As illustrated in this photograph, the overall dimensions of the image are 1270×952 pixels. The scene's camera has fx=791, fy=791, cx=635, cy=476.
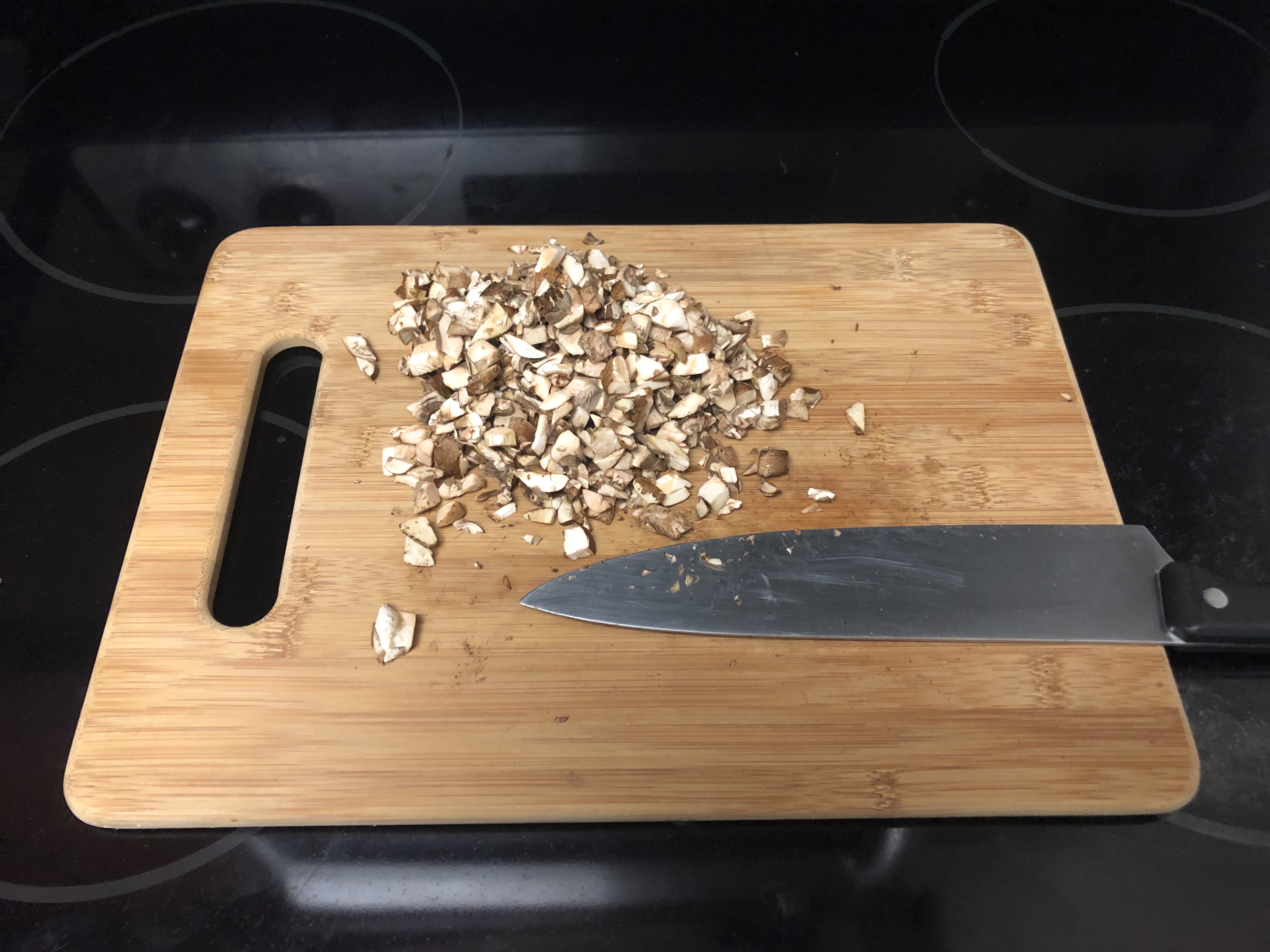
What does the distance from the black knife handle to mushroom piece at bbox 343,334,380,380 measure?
891mm

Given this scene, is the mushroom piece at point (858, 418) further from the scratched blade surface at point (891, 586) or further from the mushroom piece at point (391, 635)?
the mushroom piece at point (391, 635)

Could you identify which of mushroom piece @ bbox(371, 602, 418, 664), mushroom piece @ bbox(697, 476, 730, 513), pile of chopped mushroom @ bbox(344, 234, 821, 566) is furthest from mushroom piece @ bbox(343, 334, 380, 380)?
mushroom piece @ bbox(697, 476, 730, 513)

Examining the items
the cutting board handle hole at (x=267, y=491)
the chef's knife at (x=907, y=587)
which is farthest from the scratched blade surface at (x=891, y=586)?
the cutting board handle hole at (x=267, y=491)

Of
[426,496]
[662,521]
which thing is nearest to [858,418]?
[662,521]

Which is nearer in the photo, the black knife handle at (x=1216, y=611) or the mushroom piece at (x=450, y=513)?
the black knife handle at (x=1216, y=611)

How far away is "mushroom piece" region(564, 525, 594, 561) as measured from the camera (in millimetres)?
839

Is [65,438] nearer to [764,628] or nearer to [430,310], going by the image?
[430,310]

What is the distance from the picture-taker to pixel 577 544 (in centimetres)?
84

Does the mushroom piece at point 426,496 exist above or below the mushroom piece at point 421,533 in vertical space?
above

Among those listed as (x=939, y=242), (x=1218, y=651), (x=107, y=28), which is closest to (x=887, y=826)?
(x=1218, y=651)

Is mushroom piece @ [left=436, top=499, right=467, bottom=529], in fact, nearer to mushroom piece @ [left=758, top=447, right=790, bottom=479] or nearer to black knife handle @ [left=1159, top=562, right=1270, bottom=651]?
mushroom piece @ [left=758, top=447, right=790, bottom=479]

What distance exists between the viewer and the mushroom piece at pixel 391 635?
794 mm

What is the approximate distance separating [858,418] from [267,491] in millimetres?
694

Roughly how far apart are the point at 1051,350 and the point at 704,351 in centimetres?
44
